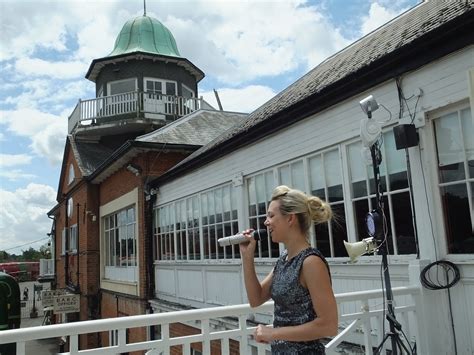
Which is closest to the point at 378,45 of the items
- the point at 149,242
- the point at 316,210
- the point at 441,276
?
the point at 441,276

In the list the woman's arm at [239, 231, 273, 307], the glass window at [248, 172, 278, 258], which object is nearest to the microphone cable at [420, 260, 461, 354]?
the woman's arm at [239, 231, 273, 307]

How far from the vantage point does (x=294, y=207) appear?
86.1 inches

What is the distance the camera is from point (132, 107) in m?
19.2

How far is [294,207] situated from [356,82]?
3.80 m

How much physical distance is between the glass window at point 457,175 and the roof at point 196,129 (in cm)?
916

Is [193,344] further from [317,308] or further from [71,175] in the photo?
[71,175]

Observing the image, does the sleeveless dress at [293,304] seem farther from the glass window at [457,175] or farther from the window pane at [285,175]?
the window pane at [285,175]

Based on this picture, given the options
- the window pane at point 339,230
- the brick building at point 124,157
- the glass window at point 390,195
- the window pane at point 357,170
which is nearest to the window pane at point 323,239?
the window pane at point 339,230

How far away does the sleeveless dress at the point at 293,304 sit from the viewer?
207 centimetres

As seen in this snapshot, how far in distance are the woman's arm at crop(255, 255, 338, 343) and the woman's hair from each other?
0.83ft

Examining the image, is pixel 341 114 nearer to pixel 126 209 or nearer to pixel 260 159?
pixel 260 159

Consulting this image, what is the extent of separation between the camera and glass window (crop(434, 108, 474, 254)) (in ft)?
14.0

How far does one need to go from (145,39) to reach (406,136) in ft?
65.9

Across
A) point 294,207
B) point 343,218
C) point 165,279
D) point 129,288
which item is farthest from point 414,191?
point 129,288
